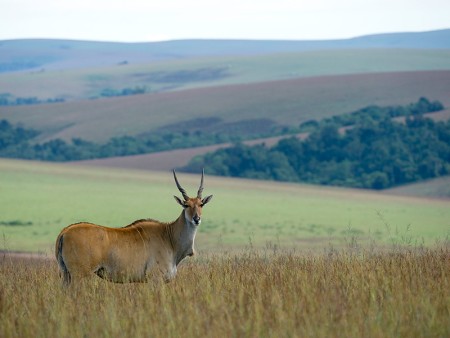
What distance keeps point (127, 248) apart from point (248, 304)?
2745 mm

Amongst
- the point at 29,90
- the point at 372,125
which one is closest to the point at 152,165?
the point at 372,125

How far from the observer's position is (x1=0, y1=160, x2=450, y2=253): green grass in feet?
127

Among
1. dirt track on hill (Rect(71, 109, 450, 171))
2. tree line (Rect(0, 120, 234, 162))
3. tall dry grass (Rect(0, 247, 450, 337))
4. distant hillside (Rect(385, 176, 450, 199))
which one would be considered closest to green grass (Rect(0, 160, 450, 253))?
distant hillside (Rect(385, 176, 450, 199))

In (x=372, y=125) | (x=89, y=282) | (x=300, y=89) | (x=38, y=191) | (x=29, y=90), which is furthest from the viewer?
(x=29, y=90)

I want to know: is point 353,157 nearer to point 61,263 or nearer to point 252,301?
point 61,263

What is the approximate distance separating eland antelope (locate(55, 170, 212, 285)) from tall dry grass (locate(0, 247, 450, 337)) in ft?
0.98

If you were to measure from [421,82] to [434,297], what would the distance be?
92.6 meters

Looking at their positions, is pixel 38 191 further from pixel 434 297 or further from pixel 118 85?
pixel 118 85

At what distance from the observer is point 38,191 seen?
1964 inches

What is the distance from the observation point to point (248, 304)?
11711 mm

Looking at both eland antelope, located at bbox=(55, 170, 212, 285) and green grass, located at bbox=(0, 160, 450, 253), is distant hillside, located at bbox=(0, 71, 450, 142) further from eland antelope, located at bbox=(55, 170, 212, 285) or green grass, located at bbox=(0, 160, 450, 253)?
eland antelope, located at bbox=(55, 170, 212, 285)

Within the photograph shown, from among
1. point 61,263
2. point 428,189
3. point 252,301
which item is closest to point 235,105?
point 428,189

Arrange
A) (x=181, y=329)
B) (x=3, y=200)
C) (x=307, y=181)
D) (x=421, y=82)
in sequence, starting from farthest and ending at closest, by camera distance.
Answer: (x=421, y=82) < (x=307, y=181) < (x=3, y=200) < (x=181, y=329)

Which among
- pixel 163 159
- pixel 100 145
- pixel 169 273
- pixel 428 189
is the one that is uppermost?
pixel 169 273
